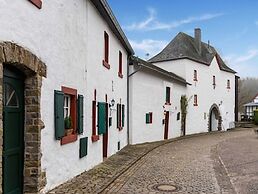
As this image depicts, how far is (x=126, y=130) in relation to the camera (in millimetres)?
18953

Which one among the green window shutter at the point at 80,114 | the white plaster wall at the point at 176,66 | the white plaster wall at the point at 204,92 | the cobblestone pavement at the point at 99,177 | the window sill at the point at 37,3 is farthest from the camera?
the white plaster wall at the point at 204,92

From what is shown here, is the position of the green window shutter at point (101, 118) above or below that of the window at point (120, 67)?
below

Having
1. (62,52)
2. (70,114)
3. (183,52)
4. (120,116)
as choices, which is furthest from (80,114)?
(183,52)

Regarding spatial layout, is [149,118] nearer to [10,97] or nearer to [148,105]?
[148,105]

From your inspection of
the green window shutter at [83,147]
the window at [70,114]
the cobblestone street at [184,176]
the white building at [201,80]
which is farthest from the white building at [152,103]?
the window at [70,114]

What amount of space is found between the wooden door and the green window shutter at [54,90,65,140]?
1.15m

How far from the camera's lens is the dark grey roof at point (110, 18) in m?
11.3

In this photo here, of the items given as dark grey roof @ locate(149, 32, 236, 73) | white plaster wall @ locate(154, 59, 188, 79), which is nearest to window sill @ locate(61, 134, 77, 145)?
white plaster wall @ locate(154, 59, 188, 79)

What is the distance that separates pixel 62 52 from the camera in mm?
8438

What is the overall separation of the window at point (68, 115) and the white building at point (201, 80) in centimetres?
2260

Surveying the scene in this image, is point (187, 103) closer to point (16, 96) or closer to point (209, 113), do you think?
point (209, 113)

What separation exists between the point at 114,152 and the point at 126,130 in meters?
3.87

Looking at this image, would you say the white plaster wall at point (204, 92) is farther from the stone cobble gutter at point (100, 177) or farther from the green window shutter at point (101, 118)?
the green window shutter at point (101, 118)

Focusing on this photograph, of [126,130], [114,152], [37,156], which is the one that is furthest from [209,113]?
[37,156]
